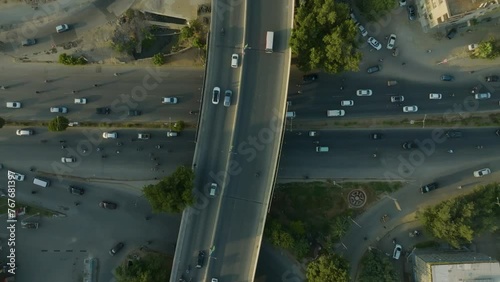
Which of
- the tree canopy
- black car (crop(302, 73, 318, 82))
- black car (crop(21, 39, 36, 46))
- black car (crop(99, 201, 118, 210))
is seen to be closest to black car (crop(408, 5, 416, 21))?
black car (crop(302, 73, 318, 82))

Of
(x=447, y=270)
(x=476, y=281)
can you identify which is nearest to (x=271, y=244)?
(x=447, y=270)

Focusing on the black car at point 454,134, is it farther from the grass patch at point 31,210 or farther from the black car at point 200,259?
the grass patch at point 31,210

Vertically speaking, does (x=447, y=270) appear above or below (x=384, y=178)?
below

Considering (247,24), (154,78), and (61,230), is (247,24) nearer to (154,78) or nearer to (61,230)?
(154,78)

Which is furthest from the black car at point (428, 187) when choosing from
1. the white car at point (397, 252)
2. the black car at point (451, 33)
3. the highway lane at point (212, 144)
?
the highway lane at point (212, 144)

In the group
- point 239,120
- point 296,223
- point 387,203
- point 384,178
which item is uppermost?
point 239,120

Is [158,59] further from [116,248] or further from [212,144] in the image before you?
[116,248]
